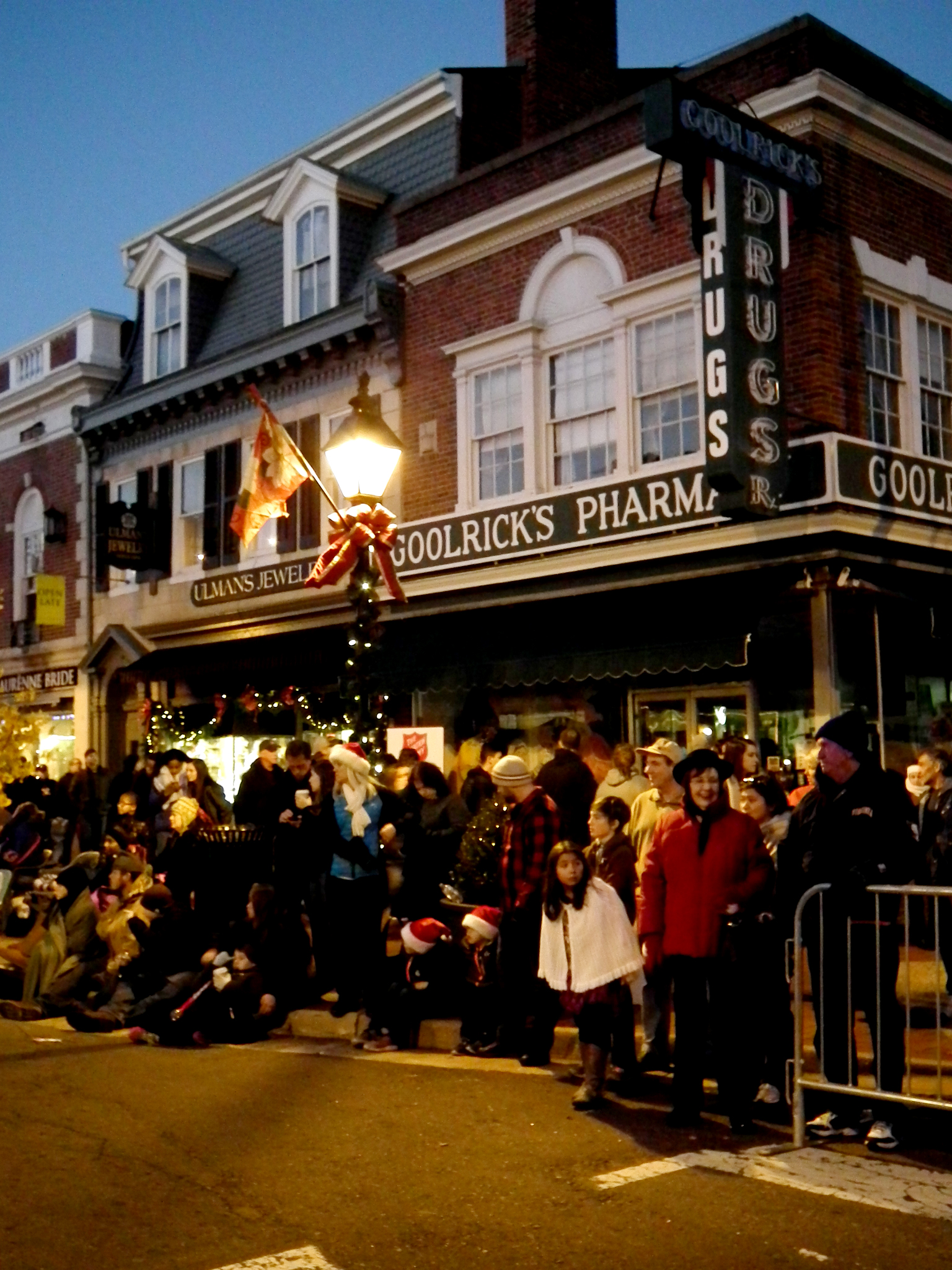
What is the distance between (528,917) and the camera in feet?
27.8

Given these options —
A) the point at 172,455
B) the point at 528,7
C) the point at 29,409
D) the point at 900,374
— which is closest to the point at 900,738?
the point at 900,374

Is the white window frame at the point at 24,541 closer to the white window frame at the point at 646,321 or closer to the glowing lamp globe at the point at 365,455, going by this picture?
the white window frame at the point at 646,321

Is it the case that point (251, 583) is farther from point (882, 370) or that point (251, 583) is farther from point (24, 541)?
point (882, 370)

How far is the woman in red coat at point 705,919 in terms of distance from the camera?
6844mm

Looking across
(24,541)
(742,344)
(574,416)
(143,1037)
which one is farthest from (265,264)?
(143,1037)

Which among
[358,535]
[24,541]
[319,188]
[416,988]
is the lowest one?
[416,988]

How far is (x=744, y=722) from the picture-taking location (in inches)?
573

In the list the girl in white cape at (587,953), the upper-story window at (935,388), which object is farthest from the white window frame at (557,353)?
the girl in white cape at (587,953)

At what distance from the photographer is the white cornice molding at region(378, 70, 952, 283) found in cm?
1375

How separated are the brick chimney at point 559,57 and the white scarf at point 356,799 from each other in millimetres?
10946

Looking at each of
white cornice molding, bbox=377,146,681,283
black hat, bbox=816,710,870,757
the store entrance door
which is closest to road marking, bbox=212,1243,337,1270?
black hat, bbox=816,710,870,757

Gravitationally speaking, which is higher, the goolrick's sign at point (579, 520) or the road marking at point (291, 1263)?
the goolrick's sign at point (579, 520)

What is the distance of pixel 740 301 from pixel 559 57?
732 cm

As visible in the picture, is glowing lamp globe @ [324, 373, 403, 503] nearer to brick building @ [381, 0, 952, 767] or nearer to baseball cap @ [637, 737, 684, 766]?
baseball cap @ [637, 737, 684, 766]
